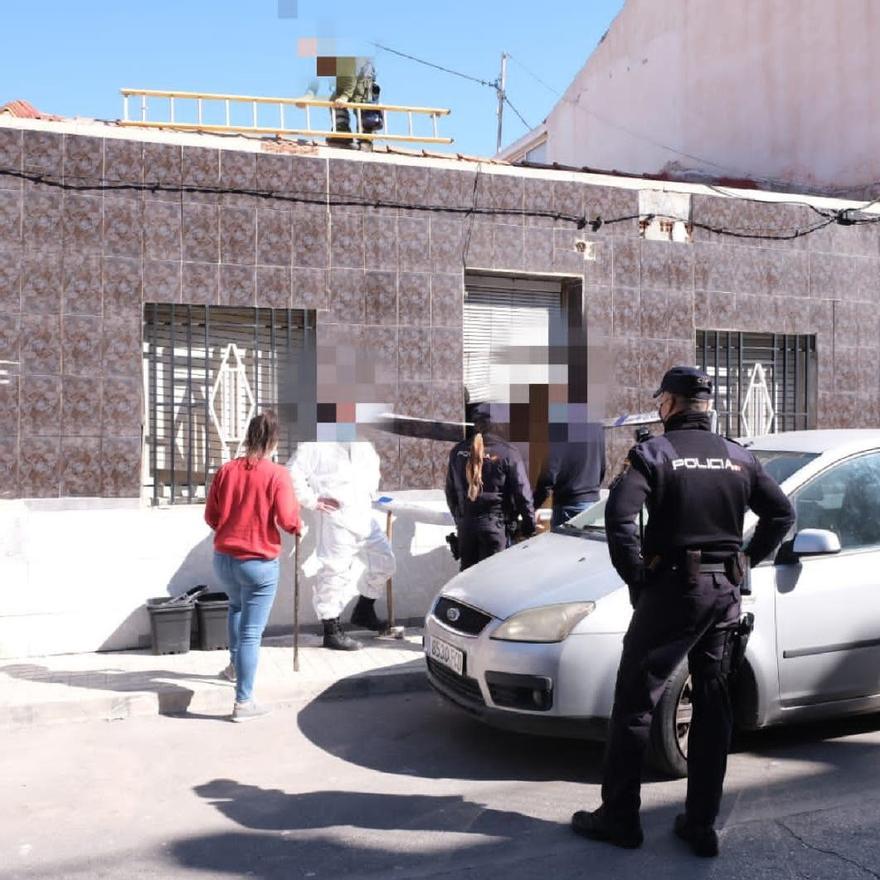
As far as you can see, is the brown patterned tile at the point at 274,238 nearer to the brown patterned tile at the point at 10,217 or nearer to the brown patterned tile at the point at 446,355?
the brown patterned tile at the point at 446,355

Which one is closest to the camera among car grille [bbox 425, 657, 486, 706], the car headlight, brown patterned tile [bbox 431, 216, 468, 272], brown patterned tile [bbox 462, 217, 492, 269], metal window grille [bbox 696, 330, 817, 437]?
the car headlight

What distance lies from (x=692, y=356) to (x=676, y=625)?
7337 mm

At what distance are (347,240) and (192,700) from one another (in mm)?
4848

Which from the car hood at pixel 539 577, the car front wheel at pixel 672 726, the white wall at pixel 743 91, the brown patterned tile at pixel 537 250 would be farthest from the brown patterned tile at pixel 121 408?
the white wall at pixel 743 91

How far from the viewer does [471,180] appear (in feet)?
32.4

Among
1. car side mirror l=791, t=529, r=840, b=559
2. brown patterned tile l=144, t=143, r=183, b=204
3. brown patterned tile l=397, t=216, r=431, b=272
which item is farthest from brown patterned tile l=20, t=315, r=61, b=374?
car side mirror l=791, t=529, r=840, b=559

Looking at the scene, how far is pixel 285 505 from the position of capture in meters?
5.76

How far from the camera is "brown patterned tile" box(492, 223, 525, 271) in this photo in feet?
32.7

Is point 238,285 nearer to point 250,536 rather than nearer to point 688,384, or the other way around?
point 250,536

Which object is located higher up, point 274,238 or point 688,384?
point 274,238

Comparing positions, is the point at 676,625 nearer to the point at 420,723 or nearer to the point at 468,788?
the point at 468,788

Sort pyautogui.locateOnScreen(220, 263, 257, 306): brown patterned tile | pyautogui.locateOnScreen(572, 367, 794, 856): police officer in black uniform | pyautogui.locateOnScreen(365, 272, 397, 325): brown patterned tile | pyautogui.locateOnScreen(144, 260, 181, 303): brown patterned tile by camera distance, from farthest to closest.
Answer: pyautogui.locateOnScreen(365, 272, 397, 325): brown patterned tile
pyautogui.locateOnScreen(220, 263, 257, 306): brown patterned tile
pyautogui.locateOnScreen(144, 260, 181, 303): brown patterned tile
pyautogui.locateOnScreen(572, 367, 794, 856): police officer in black uniform

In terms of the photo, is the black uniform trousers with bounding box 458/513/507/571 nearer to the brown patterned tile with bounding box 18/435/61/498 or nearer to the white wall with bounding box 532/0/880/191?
the brown patterned tile with bounding box 18/435/61/498

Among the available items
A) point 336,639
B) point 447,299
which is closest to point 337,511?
point 336,639
